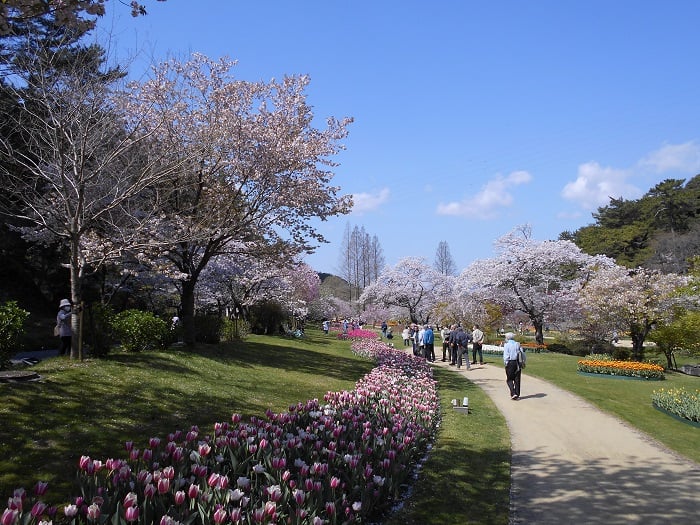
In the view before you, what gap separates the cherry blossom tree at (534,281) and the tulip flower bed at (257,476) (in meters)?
27.5

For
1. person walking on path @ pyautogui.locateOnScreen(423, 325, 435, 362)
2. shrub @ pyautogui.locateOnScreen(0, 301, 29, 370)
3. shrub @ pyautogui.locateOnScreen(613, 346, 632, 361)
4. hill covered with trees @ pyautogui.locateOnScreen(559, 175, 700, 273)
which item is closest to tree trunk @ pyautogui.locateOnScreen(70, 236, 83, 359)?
shrub @ pyautogui.locateOnScreen(0, 301, 29, 370)

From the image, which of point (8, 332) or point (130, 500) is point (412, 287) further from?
point (130, 500)

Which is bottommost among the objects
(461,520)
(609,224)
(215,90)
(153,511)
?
(461,520)

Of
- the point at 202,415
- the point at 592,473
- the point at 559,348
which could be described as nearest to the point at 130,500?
the point at 202,415

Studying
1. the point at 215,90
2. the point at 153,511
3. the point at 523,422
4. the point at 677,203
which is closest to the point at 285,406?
the point at 523,422

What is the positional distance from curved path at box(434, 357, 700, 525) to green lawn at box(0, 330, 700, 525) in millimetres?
297

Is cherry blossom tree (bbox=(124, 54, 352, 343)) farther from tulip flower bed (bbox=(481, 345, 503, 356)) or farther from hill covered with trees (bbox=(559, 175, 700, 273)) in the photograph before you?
hill covered with trees (bbox=(559, 175, 700, 273))

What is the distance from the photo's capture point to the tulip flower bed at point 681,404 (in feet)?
33.8

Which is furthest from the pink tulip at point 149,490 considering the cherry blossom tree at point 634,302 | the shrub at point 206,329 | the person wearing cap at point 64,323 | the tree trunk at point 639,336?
the tree trunk at point 639,336

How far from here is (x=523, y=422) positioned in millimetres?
9938

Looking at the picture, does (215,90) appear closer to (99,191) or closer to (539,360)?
(99,191)

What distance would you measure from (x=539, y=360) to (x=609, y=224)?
5242cm

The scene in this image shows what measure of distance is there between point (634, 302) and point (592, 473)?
18720 mm

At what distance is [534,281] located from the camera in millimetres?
33875
